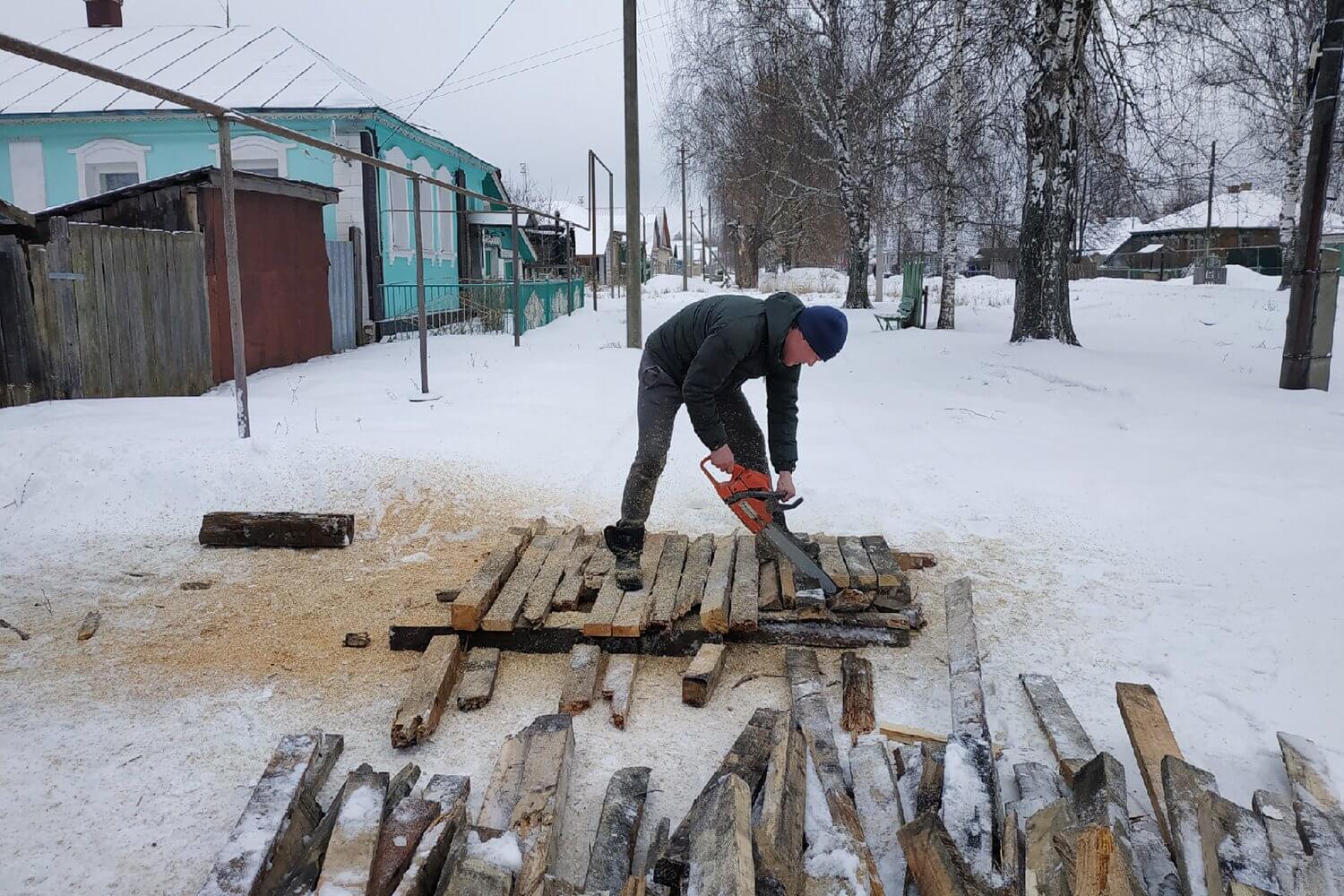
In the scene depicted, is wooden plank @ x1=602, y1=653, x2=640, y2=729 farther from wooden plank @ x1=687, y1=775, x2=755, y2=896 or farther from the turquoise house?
the turquoise house

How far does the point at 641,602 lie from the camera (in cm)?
428

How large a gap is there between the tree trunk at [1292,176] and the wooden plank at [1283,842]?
21.1 metres

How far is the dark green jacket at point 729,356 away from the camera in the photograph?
4.30 meters

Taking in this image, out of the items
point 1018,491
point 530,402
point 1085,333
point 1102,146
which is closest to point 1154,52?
point 1102,146

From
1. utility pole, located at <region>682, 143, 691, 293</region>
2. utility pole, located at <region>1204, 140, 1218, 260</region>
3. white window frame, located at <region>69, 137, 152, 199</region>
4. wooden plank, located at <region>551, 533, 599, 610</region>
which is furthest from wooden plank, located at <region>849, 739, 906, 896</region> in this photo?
utility pole, located at <region>682, 143, 691, 293</region>

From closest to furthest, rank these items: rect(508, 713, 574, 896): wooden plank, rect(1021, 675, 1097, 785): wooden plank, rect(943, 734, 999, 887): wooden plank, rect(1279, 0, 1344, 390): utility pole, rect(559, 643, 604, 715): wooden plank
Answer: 1. rect(508, 713, 574, 896): wooden plank
2. rect(943, 734, 999, 887): wooden plank
3. rect(1021, 675, 1097, 785): wooden plank
4. rect(559, 643, 604, 715): wooden plank
5. rect(1279, 0, 1344, 390): utility pole

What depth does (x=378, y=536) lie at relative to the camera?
5.83 meters

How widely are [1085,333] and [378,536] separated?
1436cm

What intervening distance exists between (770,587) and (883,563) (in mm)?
599

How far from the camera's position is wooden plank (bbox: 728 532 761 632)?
415cm

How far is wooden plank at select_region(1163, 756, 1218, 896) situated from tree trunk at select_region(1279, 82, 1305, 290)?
21.2 metres

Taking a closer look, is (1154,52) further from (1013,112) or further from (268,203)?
(268,203)

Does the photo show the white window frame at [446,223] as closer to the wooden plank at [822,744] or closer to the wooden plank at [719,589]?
the wooden plank at [719,589]

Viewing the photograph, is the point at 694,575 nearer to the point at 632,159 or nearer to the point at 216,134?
the point at 632,159
